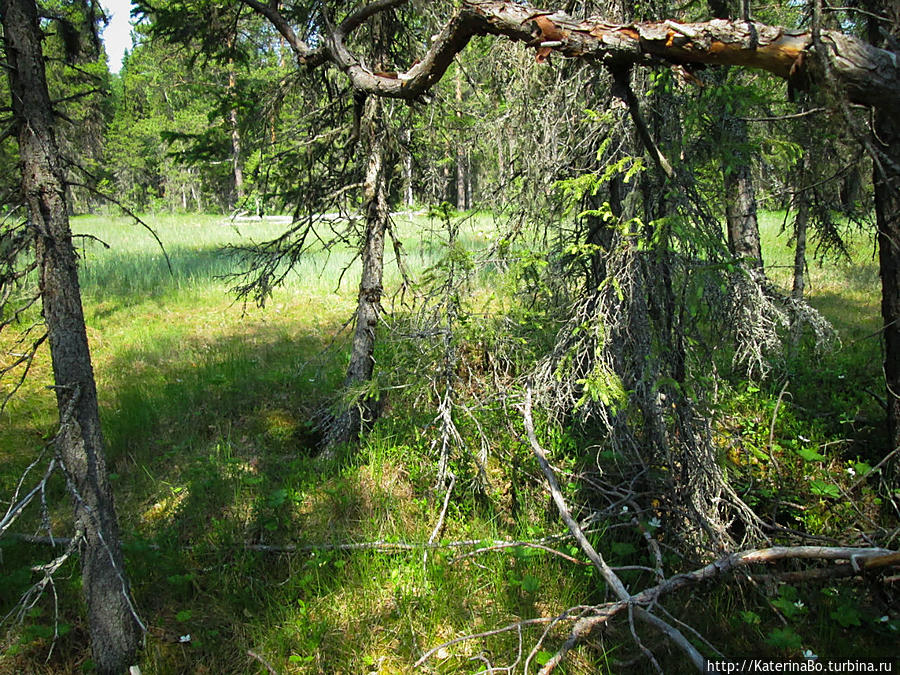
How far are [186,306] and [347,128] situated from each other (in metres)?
7.44

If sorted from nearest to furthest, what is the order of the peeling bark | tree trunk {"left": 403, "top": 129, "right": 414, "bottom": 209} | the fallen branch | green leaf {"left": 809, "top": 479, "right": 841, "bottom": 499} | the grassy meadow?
the peeling bark, the fallen branch, the grassy meadow, green leaf {"left": 809, "top": 479, "right": 841, "bottom": 499}, tree trunk {"left": 403, "top": 129, "right": 414, "bottom": 209}

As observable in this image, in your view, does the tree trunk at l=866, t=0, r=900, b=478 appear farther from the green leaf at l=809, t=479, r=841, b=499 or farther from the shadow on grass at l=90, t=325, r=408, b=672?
the shadow on grass at l=90, t=325, r=408, b=672

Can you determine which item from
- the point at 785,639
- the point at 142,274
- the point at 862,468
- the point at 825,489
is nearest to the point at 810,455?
the point at 825,489

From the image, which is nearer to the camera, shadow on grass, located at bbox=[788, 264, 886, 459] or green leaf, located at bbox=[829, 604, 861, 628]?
green leaf, located at bbox=[829, 604, 861, 628]

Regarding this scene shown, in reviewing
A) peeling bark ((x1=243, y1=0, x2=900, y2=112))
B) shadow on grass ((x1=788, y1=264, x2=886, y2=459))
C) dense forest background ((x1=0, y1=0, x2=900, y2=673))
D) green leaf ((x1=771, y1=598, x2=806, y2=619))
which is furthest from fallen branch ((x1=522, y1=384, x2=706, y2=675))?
shadow on grass ((x1=788, y1=264, x2=886, y2=459))

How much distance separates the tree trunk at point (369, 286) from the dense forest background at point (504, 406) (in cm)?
3

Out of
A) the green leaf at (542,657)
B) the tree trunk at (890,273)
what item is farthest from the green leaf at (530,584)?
the tree trunk at (890,273)

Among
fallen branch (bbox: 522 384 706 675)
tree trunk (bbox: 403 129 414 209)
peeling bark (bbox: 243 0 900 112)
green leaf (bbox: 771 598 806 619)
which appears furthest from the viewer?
tree trunk (bbox: 403 129 414 209)

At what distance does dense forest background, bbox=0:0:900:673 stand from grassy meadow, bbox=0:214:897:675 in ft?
0.09

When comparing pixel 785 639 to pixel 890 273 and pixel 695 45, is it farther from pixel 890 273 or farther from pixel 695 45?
pixel 695 45

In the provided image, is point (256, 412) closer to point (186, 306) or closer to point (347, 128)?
point (347, 128)

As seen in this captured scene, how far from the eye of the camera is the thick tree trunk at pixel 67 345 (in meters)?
2.84

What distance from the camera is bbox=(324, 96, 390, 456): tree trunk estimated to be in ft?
18.5

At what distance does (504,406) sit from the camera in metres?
4.29
